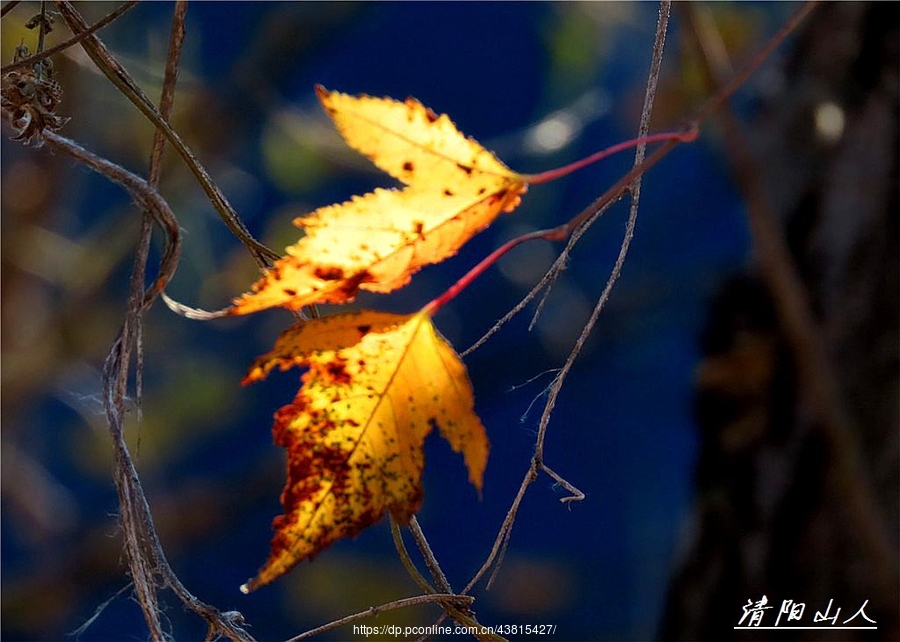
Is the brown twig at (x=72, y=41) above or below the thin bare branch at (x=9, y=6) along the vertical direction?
below

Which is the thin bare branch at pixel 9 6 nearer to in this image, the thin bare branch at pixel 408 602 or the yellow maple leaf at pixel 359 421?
the yellow maple leaf at pixel 359 421

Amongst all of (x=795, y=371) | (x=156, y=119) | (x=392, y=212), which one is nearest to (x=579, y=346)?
(x=392, y=212)

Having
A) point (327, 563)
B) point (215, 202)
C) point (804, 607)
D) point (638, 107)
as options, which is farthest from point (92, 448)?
point (215, 202)

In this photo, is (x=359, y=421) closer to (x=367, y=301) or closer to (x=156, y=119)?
(x=156, y=119)

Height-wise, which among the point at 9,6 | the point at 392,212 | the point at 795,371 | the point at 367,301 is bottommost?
the point at 392,212

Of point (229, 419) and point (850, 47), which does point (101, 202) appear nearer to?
point (229, 419)

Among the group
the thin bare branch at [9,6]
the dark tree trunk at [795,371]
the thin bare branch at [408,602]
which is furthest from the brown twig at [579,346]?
the dark tree trunk at [795,371]

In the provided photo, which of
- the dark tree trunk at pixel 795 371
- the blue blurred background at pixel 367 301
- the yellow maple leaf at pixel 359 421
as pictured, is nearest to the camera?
the yellow maple leaf at pixel 359 421
